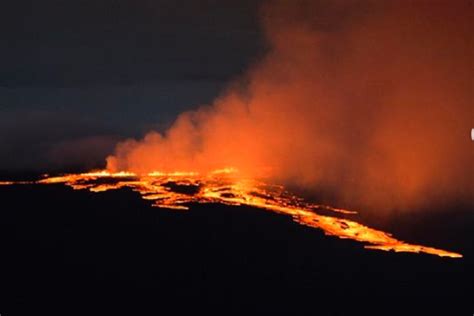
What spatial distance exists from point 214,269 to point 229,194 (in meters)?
13.6

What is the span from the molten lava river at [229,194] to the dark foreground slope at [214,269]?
0.96 meters

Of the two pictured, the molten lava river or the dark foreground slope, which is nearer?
the dark foreground slope

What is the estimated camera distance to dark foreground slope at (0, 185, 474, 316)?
15.2 metres

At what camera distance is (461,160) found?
30.6 meters

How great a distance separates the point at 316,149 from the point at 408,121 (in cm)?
973

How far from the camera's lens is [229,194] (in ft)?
104

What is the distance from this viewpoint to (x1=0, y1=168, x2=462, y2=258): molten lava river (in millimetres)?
21672

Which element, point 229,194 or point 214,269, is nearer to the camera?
point 214,269

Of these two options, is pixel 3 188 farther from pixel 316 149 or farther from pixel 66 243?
pixel 316 149

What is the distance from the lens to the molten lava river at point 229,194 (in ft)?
71.1

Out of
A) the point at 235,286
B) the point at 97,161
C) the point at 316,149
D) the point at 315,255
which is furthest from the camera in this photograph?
the point at 97,161

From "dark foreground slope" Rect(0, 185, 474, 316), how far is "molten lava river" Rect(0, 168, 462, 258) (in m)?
0.96

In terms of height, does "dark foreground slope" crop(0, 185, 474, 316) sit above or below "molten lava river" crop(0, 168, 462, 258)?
below

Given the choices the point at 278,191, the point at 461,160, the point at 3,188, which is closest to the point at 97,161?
the point at 3,188
